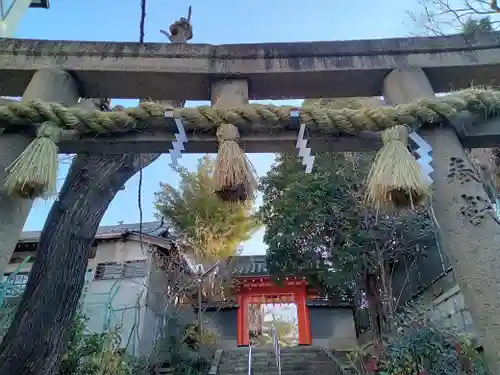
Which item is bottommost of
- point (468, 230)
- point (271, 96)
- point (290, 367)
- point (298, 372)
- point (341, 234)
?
point (468, 230)

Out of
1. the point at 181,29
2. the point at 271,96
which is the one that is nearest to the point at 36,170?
the point at 271,96

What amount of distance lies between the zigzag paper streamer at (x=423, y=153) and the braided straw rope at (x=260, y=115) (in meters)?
0.06

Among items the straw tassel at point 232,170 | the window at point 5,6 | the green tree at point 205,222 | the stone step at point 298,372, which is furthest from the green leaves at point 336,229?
the straw tassel at point 232,170

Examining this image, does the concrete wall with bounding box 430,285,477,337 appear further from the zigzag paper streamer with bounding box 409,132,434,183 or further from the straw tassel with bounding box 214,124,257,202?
the straw tassel with bounding box 214,124,257,202

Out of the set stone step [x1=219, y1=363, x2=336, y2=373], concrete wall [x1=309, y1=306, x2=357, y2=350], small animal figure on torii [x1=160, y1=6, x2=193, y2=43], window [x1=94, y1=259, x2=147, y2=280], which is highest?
small animal figure on torii [x1=160, y1=6, x2=193, y2=43]

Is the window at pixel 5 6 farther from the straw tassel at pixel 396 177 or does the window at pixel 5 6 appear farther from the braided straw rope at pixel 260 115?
the straw tassel at pixel 396 177

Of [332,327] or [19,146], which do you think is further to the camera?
[332,327]

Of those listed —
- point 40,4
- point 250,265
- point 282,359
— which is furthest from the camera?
point 250,265

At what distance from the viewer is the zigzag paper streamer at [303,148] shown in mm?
1410

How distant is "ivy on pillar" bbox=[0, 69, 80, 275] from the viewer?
133cm

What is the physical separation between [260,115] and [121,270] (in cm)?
751

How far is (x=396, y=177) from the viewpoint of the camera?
129cm

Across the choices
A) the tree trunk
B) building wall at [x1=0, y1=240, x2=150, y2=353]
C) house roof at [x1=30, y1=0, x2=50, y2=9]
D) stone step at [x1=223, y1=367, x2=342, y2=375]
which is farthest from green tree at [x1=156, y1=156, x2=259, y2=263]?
the tree trunk

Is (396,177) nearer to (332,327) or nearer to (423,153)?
(423,153)
